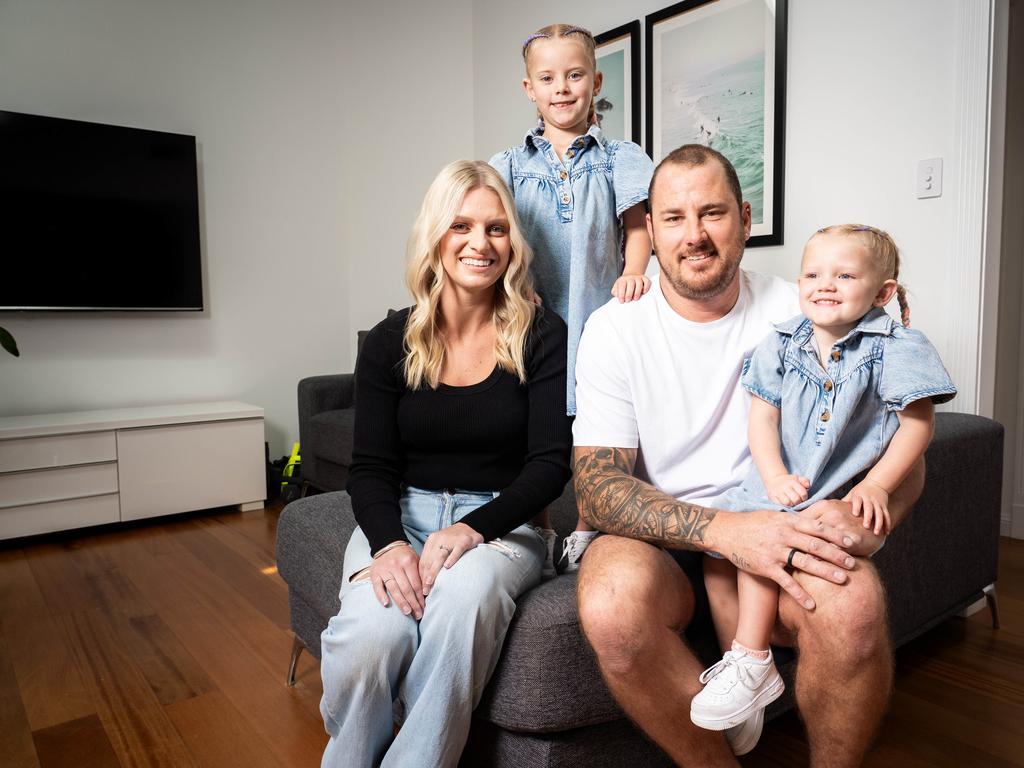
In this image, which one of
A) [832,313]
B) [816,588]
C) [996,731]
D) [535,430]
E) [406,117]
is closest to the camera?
[816,588]

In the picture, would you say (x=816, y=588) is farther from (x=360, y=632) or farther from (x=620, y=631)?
(x=360, y=632)

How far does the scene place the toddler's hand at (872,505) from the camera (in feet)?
3.76

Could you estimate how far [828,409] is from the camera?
1.26 meters

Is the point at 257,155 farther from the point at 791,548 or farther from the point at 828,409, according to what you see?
the point at 791,548

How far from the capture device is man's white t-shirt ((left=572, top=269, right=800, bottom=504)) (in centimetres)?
140

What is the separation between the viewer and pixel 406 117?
169 inches

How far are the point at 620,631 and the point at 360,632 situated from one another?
1.35 ft

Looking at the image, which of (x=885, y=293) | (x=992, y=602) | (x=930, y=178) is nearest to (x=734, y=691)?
(x=885, y=293)

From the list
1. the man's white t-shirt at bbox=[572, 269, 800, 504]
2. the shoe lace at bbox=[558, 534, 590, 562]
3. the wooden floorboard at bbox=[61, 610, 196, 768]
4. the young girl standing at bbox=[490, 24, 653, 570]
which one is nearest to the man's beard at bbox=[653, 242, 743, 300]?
the man's white t-shirt at bbox=[572, 269, 800, 504]

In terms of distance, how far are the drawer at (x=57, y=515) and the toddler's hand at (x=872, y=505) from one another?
9.95ft

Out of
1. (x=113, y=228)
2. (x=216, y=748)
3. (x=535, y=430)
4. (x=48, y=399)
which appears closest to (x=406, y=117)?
(x=113, y=228)

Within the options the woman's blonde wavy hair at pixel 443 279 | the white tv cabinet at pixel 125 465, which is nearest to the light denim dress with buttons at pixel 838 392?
the woman's blonde wavy hair at pixel 443 279

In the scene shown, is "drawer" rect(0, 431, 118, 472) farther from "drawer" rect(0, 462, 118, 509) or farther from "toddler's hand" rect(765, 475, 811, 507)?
"toddler's hand" rect(765, 475, 811, 507)

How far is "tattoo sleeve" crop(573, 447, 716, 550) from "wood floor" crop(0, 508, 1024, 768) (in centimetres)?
61
